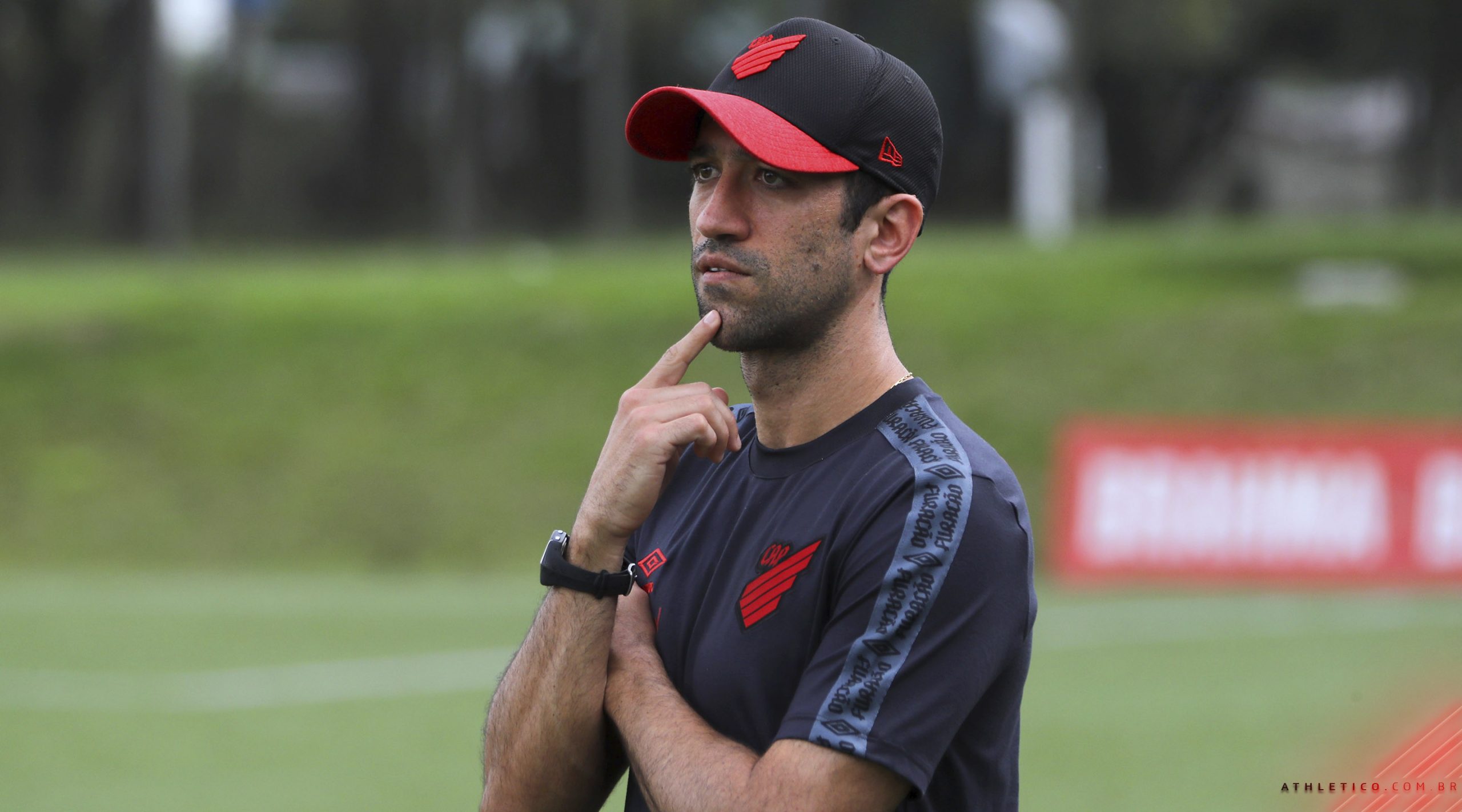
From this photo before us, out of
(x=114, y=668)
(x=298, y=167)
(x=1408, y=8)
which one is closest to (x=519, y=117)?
(x=298, y=167)

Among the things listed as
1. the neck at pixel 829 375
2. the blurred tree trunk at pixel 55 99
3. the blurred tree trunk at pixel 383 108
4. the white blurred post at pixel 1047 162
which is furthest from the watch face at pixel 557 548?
the blurred tree trunk at pixel 383 108

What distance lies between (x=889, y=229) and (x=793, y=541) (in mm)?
543

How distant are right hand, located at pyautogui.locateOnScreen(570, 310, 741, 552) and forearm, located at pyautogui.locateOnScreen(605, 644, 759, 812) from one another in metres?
0.24

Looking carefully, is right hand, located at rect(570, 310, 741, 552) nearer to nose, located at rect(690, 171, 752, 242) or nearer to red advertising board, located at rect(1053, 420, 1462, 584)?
nose, located at rect(690, 171, 752, 242)

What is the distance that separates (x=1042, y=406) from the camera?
19.3 m

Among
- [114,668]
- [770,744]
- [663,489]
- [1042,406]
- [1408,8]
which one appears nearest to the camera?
[770,744]

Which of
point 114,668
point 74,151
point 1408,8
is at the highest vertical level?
point 1408,8

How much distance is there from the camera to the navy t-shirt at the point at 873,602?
8.59ft

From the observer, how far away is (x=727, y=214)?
9.41ft

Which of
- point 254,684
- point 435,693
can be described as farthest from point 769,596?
point 254,684

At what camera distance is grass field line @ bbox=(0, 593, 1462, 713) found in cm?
1130

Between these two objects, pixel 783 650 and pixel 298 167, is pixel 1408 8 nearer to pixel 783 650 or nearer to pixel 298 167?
pixel 298 167

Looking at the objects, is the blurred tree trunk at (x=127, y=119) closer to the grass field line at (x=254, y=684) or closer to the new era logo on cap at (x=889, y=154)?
the grass field line at (x=254, y=684)

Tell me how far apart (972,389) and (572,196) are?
21.5m
